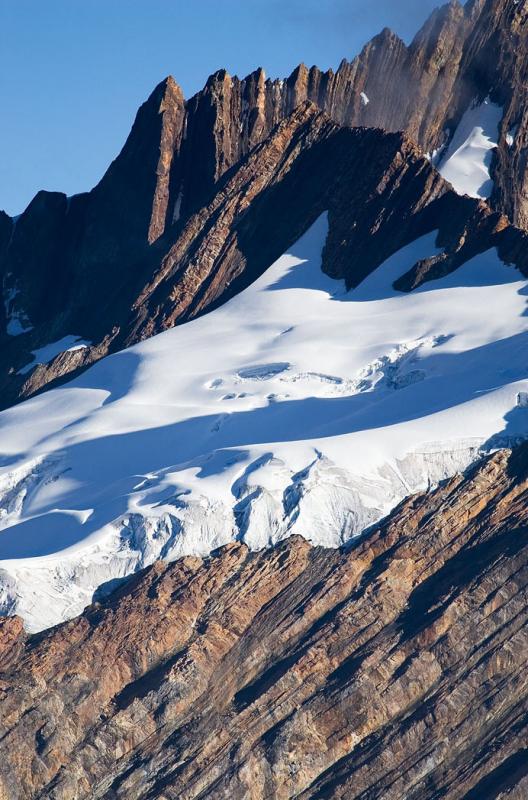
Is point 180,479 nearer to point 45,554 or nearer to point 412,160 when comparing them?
point 45,554

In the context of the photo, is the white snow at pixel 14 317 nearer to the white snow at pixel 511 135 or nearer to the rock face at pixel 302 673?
the white snow at pixel 511 135

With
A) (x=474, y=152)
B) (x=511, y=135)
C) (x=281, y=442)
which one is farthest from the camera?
(x=474, y=152)

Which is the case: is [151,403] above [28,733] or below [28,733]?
above

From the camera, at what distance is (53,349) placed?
398 ft

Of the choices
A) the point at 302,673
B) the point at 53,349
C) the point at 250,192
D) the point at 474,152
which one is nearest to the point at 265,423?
the point at 302,673

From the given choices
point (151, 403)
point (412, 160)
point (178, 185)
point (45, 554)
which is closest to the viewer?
point (45, 554)

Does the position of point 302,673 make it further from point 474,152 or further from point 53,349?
point 474,152

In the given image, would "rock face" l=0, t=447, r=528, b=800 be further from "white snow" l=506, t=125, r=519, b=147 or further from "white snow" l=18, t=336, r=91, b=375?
"white snow" l=506, t=125, r=519, b=147

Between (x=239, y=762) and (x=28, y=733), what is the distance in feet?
26.0

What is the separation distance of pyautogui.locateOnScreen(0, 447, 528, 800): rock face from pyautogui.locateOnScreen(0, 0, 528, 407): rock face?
3176 cm

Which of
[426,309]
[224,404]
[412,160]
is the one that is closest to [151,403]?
[224,404]

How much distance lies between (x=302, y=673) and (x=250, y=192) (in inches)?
1934

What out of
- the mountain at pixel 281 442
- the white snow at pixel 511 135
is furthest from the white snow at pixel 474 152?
the white snow at pixel 511 135

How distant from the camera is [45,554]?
275 feet
